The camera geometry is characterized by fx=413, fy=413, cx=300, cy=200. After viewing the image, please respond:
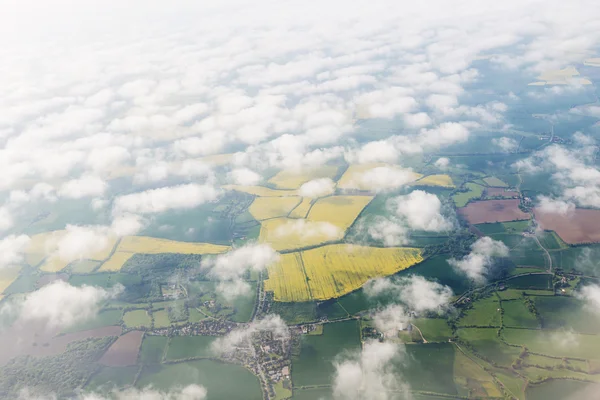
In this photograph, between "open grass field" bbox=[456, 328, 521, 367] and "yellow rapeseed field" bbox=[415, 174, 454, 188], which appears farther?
"yellow rapeseed field" bbox=[415, 174, 454, 188]

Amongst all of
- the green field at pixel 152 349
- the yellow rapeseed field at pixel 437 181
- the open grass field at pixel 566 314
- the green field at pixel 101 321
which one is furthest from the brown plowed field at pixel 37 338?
the yellow rapeseed field at pixel 437 181

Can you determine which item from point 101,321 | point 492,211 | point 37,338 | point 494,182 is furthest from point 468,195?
point 37,338

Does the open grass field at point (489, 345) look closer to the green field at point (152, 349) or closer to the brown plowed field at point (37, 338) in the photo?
the green field at point (152, 349)

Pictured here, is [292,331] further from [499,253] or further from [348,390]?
[499,253]

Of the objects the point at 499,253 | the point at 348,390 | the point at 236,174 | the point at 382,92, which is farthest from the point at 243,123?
the point at 348,390

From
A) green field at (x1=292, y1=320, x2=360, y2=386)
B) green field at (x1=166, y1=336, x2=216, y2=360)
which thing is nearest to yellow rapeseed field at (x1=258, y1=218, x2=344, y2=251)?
green field at (x1=292, y1=320, x2=360, y2=386)

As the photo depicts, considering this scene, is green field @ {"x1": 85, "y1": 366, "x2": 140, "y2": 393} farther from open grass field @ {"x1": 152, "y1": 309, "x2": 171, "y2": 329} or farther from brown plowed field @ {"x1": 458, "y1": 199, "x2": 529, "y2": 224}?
brown plowed field @ {"x1": 458, "y1": 199, "x2": 529, "y2": 224}

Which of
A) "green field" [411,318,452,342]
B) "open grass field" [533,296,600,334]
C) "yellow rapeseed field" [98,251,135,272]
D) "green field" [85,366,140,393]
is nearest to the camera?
"green field" [85,366,140,393]
